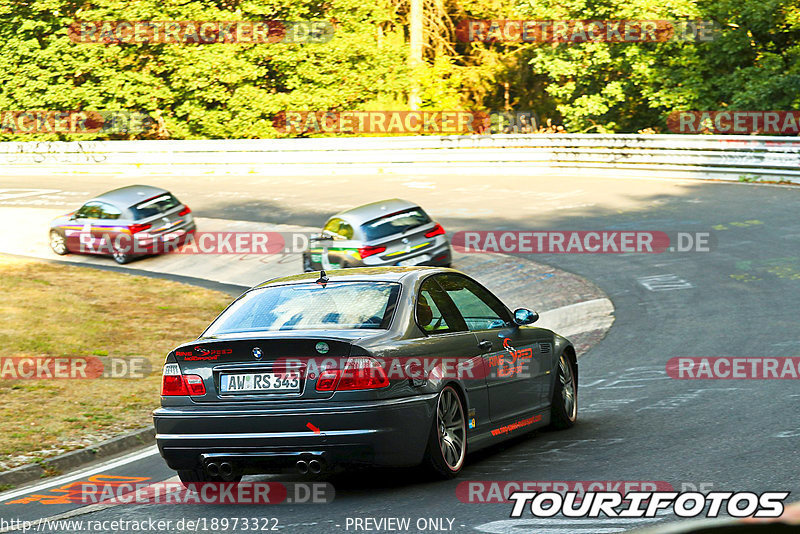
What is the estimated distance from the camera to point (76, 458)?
8883 mm

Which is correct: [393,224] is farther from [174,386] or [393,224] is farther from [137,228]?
[174,386]

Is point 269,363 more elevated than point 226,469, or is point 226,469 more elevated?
point 269,363

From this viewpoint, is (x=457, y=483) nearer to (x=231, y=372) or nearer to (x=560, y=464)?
(x=560, y=464)

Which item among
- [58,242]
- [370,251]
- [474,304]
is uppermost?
[474,304]

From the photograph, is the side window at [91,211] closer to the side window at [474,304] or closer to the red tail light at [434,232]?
the red tail light at [434,232]

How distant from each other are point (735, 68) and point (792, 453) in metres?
31.3

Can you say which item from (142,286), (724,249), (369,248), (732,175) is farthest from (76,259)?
(732,175)

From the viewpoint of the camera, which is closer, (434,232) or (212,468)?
(212,468)

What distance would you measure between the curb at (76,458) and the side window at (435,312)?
3534mm

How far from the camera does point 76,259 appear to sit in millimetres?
25422

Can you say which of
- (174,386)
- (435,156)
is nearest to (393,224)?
(174,386)

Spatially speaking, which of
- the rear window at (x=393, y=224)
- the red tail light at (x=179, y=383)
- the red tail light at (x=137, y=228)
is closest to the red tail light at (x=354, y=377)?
the red tail light at (x=179, y=383)

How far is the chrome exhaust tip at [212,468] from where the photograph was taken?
6.51 metres

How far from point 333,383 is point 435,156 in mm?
30378
